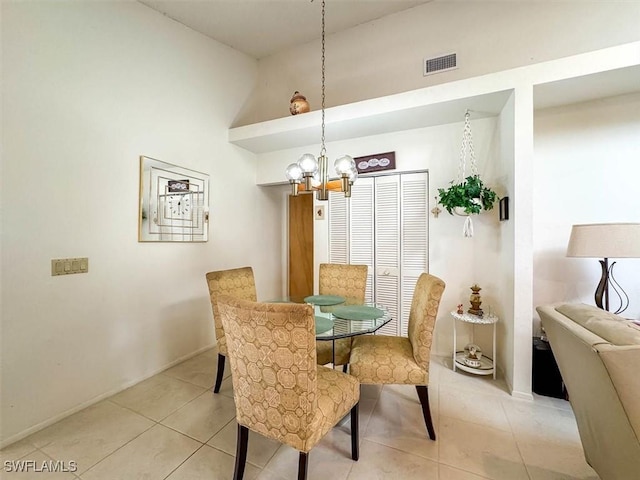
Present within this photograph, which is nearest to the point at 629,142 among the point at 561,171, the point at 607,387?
the point at 561,171

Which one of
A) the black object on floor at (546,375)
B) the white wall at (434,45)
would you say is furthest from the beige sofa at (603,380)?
the white wall at (434,45)

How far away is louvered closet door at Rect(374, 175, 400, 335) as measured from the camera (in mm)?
3064

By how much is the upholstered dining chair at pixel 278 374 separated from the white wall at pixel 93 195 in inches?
61.8

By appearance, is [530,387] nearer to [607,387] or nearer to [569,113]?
[607,387]

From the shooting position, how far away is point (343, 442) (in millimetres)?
1651

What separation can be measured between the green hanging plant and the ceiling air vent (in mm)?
1255

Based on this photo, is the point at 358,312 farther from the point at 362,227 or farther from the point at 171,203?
the point at 171,203

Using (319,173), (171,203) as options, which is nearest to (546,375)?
(319,173)

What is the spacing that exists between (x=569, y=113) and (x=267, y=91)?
342cm

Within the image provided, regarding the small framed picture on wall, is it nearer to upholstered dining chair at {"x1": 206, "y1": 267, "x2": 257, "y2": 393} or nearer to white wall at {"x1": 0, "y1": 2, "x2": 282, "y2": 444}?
upholstered dining chair at {"x1": 206, "y1": 267, "x2": 257, "y2": 393}

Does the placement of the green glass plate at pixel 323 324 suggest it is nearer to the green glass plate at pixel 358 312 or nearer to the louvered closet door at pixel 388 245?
the green glass plate at pixel 358 312

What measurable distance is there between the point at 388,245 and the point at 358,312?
1333 mm

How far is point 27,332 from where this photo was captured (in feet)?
5.76

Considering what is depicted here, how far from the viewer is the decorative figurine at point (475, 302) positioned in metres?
2.48
